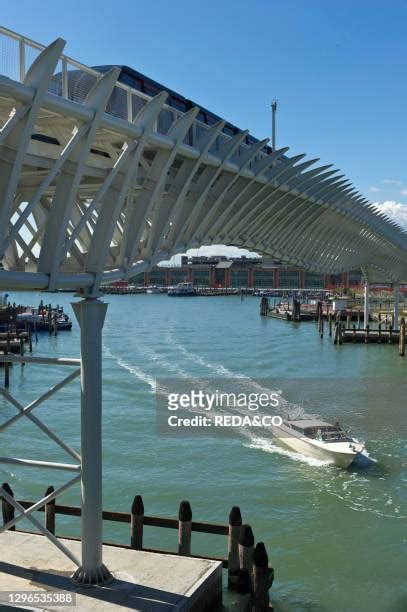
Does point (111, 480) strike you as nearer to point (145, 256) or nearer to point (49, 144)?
point (145, 256)

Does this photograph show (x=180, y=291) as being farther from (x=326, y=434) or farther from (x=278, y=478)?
(x=278, y=478)

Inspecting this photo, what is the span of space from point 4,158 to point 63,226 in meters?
1.19

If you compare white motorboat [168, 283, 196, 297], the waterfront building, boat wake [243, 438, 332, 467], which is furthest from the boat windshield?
white motorboat [168, 283, 196, 297]

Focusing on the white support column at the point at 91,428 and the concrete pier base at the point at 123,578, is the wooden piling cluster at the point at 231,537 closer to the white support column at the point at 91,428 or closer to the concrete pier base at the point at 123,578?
the concrete pier base at the point at 123,578

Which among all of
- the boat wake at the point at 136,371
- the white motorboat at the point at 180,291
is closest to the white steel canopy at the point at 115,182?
the boat wake at the point at 136,371

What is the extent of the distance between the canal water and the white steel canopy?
695 centimetres

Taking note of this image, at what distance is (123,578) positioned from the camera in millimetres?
10070

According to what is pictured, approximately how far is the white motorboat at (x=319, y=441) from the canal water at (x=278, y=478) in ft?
1.06

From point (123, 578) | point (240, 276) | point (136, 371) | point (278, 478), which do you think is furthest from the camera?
point (240, 276)

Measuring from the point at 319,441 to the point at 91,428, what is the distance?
47.5 ft

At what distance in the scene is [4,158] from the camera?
7.30 meters

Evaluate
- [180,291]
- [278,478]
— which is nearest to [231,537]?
[278,478]

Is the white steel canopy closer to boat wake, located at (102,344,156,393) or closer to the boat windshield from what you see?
the boat windshield

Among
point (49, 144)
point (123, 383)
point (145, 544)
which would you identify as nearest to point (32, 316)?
point (123, 383)
